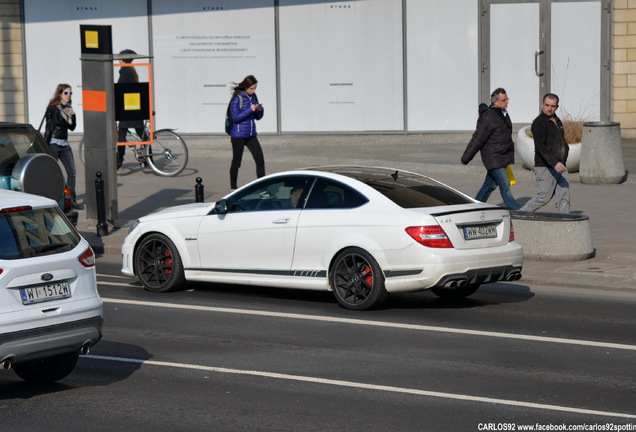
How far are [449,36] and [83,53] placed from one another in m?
11.4

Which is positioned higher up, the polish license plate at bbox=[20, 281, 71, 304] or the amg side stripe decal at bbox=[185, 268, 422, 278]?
the polish license plate at bbox=[20, 281, 71, 304]

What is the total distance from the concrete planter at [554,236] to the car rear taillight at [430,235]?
3493mm

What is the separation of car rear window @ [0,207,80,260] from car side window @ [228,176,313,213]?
379cm

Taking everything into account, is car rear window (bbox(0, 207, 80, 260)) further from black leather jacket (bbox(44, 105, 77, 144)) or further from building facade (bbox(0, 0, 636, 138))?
building facade (bbox(0, 0, 636, 138))

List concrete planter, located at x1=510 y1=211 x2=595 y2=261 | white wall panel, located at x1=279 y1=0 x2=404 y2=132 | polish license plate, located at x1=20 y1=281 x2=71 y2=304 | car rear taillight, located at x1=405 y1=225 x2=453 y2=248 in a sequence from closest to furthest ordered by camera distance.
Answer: polish license plate, located at x1=20 y1=281 x2=71 y2=304
car rear taillight, located at x1=405 y1=225 x2=453 y2=248
concrete planter, located at x1=510 y1=211 x2=595 y2=261
white wall panel, located at x1=279 y1=0 x2=404 y2=132

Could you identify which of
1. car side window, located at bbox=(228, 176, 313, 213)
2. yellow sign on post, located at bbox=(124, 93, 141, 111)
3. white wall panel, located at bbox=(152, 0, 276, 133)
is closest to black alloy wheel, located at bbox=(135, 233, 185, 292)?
car side window, located at bbox=(228, 176, 313, 213)

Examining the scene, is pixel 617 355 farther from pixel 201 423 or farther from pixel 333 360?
pixel 201 423

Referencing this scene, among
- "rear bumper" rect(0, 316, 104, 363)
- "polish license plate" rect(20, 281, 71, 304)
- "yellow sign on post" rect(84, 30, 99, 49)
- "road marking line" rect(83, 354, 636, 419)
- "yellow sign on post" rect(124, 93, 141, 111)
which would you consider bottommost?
"road marking line" rect(83, 354, 636, 419)

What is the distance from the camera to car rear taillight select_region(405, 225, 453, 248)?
36.6 ft

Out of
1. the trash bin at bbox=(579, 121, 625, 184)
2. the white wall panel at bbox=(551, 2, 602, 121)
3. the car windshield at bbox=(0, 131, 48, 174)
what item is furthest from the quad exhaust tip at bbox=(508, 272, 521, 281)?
the white wall panel at bbox=(551, 2, 602, 121)

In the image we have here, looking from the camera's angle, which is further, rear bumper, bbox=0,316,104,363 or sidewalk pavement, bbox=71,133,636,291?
sidewalk pavement, bbox=71,133,636,291

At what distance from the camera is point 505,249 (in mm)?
11672

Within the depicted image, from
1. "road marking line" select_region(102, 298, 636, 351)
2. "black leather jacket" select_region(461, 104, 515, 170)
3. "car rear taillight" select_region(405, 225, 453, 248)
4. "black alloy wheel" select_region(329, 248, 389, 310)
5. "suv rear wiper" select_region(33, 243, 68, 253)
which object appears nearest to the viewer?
"suv rear wiper" select_region(33, 243, 68, 253)

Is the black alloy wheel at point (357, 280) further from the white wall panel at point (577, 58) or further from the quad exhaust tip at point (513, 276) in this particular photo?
the white wall panel at point (577, 58)
